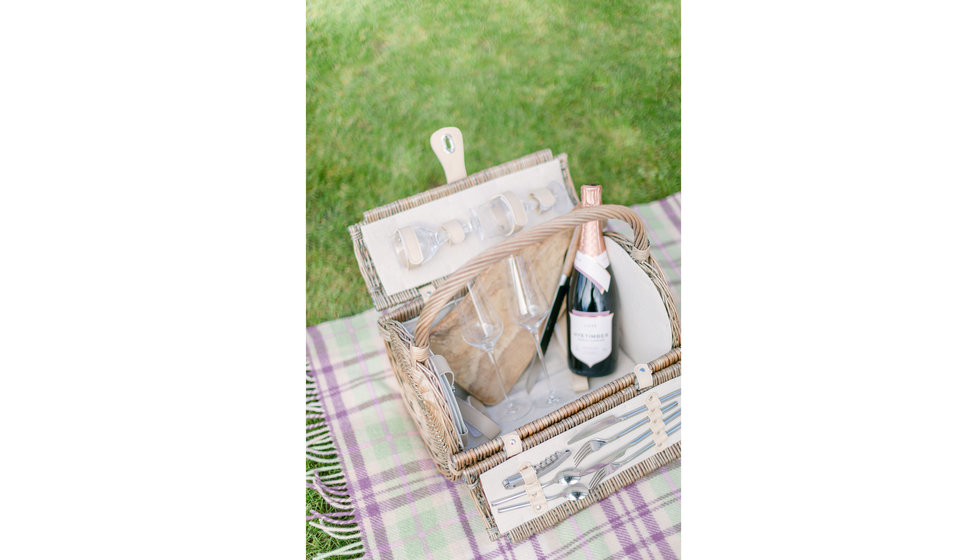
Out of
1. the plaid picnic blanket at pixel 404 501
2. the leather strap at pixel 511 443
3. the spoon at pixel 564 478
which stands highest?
the leather strap at pixel 511 443

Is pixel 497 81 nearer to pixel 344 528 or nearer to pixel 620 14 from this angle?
pixel 620 14

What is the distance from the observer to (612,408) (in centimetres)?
102

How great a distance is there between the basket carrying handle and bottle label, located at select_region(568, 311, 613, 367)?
0.70ft

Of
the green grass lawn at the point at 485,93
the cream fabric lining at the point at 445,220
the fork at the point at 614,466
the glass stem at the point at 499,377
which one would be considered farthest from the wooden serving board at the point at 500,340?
the green grass lawn at the point at 485,93

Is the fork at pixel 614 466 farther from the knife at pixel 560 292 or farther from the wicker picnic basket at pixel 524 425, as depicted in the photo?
the knife at pixel 560 292

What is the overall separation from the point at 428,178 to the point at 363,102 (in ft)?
0.83

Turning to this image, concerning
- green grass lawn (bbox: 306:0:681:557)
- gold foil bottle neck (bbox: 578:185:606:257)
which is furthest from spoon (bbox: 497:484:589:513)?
green grass lawn (bbox: 306:0:681:557)

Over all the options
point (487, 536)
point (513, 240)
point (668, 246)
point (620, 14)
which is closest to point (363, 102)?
point (620, 14)

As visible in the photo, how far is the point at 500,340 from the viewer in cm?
112

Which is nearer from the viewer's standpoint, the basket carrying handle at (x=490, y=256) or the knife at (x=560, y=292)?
the basket carrying handle at (x=490, y=256)

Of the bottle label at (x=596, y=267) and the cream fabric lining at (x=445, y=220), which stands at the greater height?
the cream fabric lining at (x=445, y=220)

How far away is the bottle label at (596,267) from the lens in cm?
110

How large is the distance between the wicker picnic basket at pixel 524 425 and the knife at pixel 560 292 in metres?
0.06

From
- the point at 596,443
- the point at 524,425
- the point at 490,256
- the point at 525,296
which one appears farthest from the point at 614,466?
the point at 490,256
